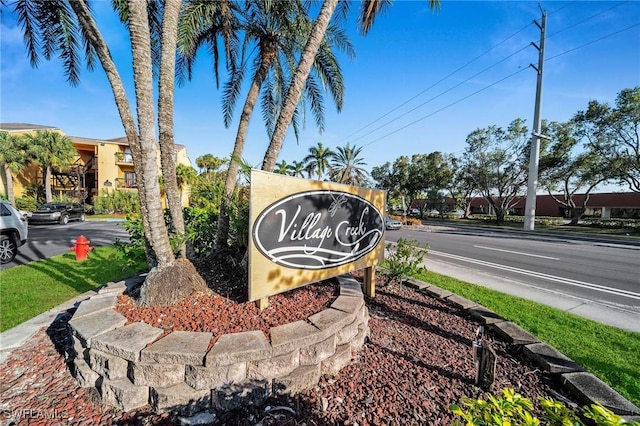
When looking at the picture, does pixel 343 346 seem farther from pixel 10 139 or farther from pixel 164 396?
pixel 10 139

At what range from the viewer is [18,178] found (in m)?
23.5

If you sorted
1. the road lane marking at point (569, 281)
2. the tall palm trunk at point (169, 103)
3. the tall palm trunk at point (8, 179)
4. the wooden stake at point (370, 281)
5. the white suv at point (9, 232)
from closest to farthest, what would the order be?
the tall palm trunk at point (169, 103), the wooden stake at point (370, 281), the road lane marking at point (569, 281), the white suv at point (9, 232), the tall palm trunk at point (8, 179)

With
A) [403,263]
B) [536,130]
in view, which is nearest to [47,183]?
[403,263]

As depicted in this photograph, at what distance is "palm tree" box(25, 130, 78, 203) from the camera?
2116 centimetres

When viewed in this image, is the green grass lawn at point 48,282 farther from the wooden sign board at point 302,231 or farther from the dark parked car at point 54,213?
the dark parked car at point 54,213

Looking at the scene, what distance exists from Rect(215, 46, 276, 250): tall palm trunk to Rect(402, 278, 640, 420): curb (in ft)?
12.4

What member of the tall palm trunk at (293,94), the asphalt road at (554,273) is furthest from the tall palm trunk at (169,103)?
the asphalt road at (554,273)

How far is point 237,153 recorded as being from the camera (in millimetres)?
4598

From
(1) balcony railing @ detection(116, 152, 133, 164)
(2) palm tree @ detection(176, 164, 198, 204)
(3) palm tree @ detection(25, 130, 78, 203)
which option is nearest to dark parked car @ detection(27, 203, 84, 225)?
(2) palm tree @ detection(176, 164, 198, 204)

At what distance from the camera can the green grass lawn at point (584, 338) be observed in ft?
8.13

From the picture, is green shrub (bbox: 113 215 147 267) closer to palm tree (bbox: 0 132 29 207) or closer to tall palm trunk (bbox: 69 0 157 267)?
tall palm trunk (bbox: 69 0 157 267)

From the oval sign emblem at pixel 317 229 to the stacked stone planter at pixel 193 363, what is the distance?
2.57 ft

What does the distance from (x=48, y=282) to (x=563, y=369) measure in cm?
795

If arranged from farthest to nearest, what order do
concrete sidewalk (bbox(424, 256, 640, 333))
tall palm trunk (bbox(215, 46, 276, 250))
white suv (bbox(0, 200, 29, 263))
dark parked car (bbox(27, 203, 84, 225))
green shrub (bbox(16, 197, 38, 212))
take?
green shrub (bbox(16, 197, 38, 212))
dark parked car (bbox(27, 203, 84, 225))
white suv (bbox(0, 200, 29, 263))
concrete sidewalk (bbox(424, 256, 640, 333))
tall palm trunk (bbox(215, 46, 276, 250))
